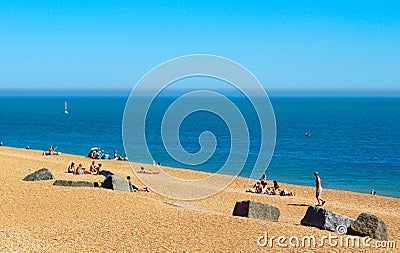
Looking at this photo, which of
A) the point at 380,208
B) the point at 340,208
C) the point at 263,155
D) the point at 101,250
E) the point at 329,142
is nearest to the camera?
the point at 101,250

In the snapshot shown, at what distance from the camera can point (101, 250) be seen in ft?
39.0

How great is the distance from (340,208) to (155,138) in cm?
5465

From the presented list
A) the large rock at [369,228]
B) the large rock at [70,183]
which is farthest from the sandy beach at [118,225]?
the large rock at [369,228]

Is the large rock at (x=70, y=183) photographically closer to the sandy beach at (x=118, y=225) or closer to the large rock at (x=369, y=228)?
the sandy beach at (x=118, y=225)

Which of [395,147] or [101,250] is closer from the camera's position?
[101,250]

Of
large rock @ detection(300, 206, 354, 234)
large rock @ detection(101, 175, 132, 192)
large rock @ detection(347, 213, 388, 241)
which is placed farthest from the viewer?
large rock @ detection(101, 175, 132, 192)

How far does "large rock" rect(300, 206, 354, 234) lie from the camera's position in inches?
570

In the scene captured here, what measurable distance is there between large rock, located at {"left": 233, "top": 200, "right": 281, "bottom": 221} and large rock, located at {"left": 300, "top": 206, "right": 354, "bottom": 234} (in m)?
1.30

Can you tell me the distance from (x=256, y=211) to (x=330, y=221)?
231cm

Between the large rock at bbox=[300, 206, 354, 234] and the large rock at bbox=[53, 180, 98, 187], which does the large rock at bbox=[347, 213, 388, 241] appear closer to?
the large rock at bbox=[300, 206, 354, 234]

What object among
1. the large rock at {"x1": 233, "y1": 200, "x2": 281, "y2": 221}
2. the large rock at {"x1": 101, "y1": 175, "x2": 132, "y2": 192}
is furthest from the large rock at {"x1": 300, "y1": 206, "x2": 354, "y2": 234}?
the large rock at {"x1": 101, "y1": 175, "x2": 132, "y2": 192}

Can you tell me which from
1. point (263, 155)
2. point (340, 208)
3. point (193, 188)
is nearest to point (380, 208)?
point (340, 208)

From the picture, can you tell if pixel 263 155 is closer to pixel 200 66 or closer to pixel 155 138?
pixel 155 138

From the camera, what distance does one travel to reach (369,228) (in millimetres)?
14305
